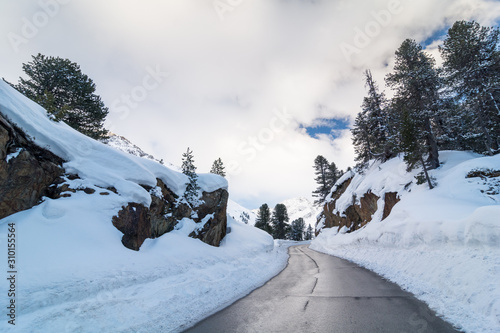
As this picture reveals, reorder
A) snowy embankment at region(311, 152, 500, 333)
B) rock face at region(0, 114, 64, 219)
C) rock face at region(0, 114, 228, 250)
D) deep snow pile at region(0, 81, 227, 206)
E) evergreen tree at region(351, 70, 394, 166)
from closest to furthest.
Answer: snowy embankment at region(311, 152, 500, 333)
rock face at region(0, 114, 64, 219)
rock face at region(0, 114, 228, 250)
deep snow pile at region(0, 81, 227, 206)
evergreen tree at region(351, 70, 394, 166)

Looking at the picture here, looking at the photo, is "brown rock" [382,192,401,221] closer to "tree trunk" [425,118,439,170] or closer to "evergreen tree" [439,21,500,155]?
"tree trunk" [425,118,439,170]

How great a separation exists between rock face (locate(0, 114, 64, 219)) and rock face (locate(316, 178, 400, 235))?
23.4 m

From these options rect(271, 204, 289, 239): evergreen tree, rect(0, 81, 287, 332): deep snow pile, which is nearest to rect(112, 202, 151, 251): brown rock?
rect(0, 81, 287, 332): deep snow pile

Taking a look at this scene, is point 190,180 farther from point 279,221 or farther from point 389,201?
point 279,221

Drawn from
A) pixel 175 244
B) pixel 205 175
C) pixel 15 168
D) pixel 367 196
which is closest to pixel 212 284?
pixel 175 244

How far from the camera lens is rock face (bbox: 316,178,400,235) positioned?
2017 cm

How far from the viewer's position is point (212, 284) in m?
8.48

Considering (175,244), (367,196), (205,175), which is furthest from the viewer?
(367,196)

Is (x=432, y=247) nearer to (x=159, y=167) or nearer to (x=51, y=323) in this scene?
(x=51, y=323)

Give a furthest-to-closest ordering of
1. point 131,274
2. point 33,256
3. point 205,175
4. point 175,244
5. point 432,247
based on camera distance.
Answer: point 205,175, point 175,244, point 432,247, point 131,274, point 33,256

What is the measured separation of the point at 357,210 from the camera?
26969 millimetres

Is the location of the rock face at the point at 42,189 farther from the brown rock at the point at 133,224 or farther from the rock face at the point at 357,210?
the rock face at the point at 357,210

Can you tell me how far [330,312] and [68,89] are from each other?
970 inches

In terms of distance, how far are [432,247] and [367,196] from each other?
1573cm
